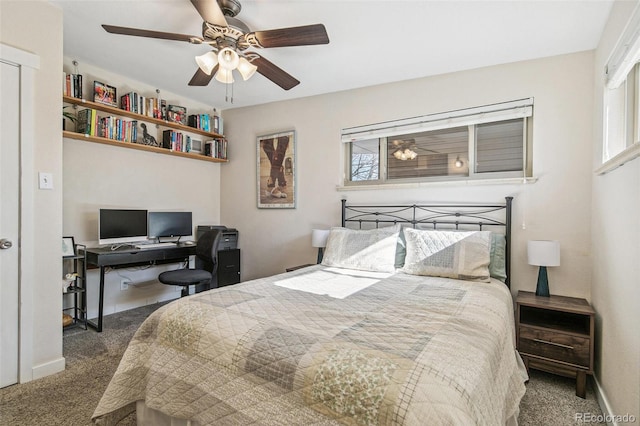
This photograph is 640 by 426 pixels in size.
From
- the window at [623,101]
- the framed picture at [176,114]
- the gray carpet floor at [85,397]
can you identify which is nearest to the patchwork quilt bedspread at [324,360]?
the gray carpet floor at [85,397]

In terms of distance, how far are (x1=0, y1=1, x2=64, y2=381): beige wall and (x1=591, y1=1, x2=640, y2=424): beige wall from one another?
11.2 ft

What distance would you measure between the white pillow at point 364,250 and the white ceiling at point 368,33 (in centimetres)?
158

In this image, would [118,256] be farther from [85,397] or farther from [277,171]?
[277,171]

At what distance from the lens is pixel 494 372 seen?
123cm

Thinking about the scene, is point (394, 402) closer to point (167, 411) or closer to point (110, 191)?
point (167, 411)

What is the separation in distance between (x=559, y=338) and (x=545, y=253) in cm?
60

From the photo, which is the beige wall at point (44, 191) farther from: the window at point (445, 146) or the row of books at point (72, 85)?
the window at point (445, 146)

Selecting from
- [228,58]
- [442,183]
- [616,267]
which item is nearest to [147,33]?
[228,58]

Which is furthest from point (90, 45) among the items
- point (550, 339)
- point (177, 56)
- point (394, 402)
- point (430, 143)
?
point (550, 339)

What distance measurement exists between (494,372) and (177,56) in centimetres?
334

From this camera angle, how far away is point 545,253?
7.63 feet

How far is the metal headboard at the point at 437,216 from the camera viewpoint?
2742 mm

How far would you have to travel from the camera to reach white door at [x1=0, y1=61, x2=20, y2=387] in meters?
2.00

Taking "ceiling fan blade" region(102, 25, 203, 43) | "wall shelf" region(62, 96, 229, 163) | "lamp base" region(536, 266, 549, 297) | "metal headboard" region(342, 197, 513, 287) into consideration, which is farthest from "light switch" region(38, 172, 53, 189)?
"lamp base" region(536, 266, 549, 297)
